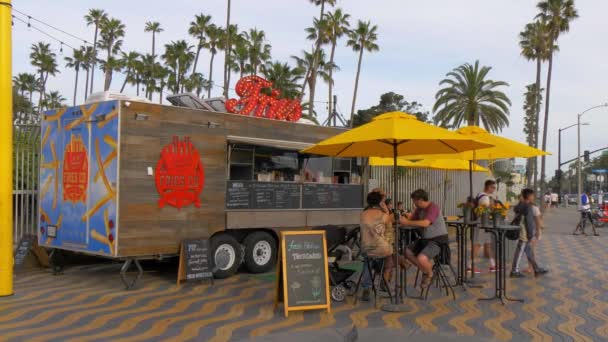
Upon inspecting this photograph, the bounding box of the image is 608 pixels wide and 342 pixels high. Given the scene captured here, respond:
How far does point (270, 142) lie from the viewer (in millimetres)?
10602

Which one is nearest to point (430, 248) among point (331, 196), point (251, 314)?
point (251, 314)

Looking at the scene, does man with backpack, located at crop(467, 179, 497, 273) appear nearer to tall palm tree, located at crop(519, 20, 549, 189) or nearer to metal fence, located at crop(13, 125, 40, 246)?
metal fence, located at crop(13, 125, 40, 246)

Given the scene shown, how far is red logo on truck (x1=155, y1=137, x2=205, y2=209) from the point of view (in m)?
9.12

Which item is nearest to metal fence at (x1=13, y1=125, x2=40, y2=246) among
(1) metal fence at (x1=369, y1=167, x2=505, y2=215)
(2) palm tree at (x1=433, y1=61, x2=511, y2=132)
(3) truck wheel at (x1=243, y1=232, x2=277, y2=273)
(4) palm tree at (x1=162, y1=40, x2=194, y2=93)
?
(3) truck wheel at (x1=243, y1=232, x2=277, y2=273)

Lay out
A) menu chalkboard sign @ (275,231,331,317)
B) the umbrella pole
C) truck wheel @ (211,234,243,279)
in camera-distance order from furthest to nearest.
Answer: truck wheel @ (211,234,243,279)
the umbrella pole
menu chalkboard sign @ (275,231,331,317)

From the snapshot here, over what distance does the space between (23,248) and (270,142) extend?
4671mm

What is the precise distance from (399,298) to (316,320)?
4.82ft

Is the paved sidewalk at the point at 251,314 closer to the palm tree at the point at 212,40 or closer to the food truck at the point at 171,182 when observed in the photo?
the food truck at the point at 171,182

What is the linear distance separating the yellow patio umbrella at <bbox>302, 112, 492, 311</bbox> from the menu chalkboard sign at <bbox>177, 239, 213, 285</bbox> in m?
2.39

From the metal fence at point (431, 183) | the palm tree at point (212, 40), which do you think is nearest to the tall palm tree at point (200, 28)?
the palm tree at point (212, 40)

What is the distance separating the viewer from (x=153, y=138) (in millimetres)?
8977

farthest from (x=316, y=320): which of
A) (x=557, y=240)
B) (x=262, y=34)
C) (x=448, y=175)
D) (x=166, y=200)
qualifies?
(x=262, y=34)

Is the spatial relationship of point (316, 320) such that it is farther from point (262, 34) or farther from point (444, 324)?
point (262, 34)

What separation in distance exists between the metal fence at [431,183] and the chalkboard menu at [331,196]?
20.7 feet
